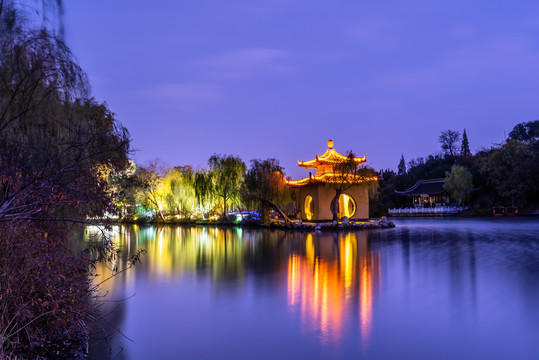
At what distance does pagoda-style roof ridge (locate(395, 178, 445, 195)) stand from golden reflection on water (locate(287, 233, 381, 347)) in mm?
33039

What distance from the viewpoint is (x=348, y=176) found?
2270 centimetres

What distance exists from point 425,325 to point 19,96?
4.98 metres

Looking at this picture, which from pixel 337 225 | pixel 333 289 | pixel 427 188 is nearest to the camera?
pixel 333 289

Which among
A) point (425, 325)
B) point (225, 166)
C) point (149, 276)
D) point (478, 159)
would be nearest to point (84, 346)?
point (425, 325)

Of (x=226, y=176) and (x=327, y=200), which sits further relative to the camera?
(x=226, y=176)

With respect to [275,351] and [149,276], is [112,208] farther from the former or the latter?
[149,276]

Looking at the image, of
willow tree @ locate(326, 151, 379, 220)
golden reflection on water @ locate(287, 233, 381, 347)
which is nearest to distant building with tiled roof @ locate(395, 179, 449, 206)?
willow tree @ locate(326, 151, 379, 220)

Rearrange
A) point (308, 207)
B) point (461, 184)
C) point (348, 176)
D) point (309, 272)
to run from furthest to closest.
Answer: point (461, 184) < point (308, 207) < point (348, 176) < point (309, 272)

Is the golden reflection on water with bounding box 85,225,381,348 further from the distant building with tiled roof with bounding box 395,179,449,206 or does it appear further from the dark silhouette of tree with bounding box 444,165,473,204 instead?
the distant building with tiled roof with bounding box 395,179,449,206

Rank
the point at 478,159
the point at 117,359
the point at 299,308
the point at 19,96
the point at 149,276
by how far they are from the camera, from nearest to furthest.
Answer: the point at 117,359 → the point at 19,96 → the point at 299,308 → the point at 149,276 → the point at 478,159

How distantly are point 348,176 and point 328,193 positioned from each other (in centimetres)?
212

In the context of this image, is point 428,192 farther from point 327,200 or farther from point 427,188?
point 327,200

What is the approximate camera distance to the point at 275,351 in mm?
4246

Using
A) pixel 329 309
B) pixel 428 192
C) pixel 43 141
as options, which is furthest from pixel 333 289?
pixel 428 192
